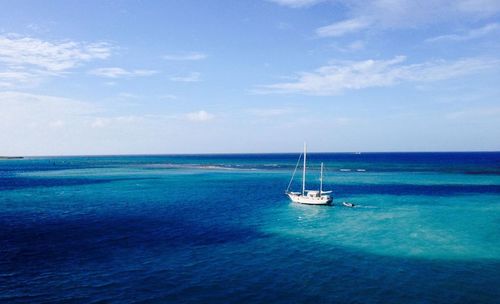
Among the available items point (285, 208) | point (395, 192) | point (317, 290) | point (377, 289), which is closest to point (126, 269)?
point (317, 290)

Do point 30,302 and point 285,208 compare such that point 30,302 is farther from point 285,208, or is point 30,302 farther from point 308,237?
point 285,208

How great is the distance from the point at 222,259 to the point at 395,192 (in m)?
55.6

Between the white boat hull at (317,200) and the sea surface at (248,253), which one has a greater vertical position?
the white boat hull at (317,200)

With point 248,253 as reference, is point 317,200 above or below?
above

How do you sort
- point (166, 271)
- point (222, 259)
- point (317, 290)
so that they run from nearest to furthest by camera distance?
point (317, 290)
point (166, 271)
point (222, 259)

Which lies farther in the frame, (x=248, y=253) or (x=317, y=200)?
(x=317, y=200)

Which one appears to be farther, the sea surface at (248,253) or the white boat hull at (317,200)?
the white boat hull at (317,200)

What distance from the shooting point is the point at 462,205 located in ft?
193

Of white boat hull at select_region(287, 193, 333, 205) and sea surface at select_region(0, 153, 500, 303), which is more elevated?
white boat hull at select_region(287, 193, 333, 205)

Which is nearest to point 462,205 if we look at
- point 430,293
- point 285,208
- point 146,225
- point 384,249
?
point 285,208

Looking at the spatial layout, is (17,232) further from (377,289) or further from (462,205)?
(462,205)

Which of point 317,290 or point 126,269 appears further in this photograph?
point 126,269

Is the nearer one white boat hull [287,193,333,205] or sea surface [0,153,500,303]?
sea surface [0,153,500,303]

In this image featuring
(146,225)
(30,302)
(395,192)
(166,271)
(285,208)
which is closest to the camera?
(30,302)
